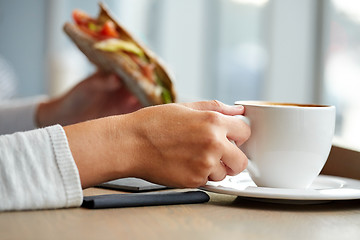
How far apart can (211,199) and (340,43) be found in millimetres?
2212

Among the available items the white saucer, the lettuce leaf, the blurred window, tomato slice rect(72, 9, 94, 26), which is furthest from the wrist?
the blurred window

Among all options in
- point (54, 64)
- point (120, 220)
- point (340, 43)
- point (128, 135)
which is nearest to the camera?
point (120, 220)

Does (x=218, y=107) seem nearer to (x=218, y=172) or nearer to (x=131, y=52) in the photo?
(x=218, y=172)

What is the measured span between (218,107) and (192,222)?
8.2 inches

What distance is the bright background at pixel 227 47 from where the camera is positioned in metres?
2.81

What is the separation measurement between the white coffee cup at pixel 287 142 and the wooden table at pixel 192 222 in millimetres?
58

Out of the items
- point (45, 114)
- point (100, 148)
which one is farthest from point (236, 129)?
point (45, 114)

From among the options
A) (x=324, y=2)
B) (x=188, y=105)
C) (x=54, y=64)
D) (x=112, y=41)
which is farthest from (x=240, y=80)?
(x=188, y=105)

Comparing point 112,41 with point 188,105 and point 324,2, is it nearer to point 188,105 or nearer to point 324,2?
point 188,105

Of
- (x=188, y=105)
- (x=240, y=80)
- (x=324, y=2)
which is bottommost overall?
(x=240, y=80)

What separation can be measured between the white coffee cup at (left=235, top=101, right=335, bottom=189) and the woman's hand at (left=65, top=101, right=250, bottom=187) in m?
0.04

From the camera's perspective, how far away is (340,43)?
2.80m

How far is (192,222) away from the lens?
61 cm

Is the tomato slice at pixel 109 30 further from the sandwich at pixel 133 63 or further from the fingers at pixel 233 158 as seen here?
the fingers at pixel 233 158
